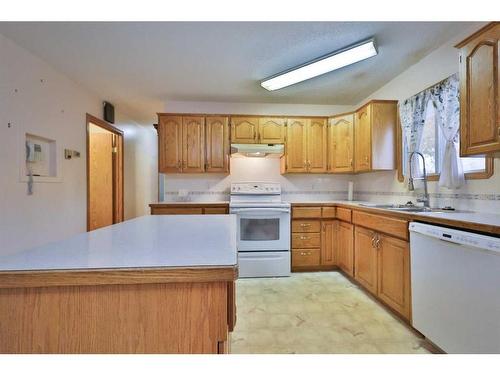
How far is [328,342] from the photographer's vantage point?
1814 mm

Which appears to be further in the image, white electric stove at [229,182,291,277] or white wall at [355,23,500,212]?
white electric stove at [229,182,291,277]

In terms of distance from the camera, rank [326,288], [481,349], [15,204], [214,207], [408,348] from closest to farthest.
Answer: [481,349] → [408,348] → [15,204] → [326,288] → [214,207]

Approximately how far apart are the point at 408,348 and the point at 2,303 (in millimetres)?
2152

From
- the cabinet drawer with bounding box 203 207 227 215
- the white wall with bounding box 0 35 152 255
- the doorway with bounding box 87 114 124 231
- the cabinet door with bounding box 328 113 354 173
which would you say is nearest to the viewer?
the white wall with bounding box 0 35 152 255

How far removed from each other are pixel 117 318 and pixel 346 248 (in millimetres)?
2855

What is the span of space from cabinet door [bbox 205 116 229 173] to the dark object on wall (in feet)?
5.19

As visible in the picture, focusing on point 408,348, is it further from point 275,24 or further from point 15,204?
point 15,204

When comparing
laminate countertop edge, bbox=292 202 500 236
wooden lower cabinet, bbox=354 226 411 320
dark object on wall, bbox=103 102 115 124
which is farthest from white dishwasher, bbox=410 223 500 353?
dark object on wall, bbox=103 102 115 124

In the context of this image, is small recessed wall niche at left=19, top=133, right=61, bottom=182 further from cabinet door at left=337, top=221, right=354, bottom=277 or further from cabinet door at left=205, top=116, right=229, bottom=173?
cabinet door at left=337, top=221, right=354, bottom=277

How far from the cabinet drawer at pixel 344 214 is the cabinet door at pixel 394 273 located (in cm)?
65

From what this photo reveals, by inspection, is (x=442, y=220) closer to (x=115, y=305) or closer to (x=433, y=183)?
(x=433, y=183)

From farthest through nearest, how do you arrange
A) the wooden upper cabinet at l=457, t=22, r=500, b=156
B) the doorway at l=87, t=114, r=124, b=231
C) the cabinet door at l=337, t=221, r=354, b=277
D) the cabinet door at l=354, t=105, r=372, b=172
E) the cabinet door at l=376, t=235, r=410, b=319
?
the doorway at l=87, t=114, r=124, b=231
the cabinet door at l=354, t=105, r=372, b=172
the cabinet door at l=337, t=221, r=354, b=277
the cabinet door at l=376, t=235, r=410, b=319
the wooden upper cabinet at l=457, t=22, r=500, b=156

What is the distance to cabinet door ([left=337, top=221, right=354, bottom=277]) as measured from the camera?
116 inches

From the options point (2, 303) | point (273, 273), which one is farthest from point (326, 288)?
point (2, 303)
